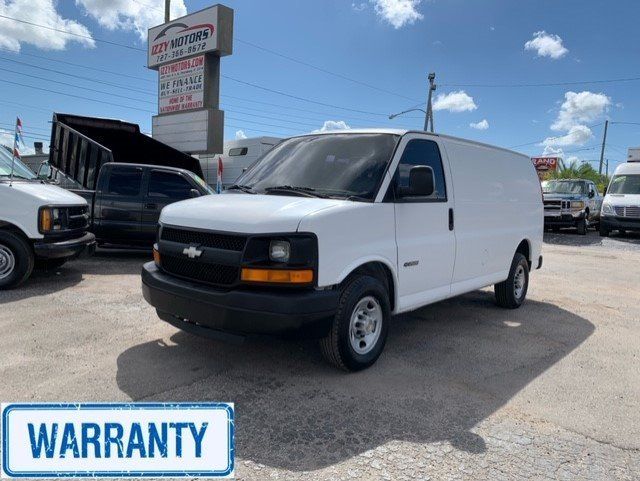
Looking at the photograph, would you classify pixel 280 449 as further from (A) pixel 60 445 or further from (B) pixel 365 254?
(B) pixel 365 254

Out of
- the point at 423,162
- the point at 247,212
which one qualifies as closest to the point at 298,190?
the point at 247,212

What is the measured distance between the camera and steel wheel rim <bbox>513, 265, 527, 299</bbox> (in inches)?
260

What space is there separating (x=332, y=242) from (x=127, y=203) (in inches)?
258

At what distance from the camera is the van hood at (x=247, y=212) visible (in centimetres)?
353

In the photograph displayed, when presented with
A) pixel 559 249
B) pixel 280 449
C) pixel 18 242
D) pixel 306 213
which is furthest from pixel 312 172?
pixel 559 249

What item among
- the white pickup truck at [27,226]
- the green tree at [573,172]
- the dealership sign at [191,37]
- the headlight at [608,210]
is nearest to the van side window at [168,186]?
the white pickup truck at [27,226]

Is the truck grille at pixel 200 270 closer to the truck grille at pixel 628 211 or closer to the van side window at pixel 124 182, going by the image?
the van side window at pixel 124 182

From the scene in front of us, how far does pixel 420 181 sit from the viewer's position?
4.21 m

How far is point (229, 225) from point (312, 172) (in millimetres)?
1112

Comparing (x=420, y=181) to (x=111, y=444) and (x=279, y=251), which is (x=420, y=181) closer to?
(x=279, y=251)

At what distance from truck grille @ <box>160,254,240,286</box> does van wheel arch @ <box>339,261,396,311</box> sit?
87 centimetres

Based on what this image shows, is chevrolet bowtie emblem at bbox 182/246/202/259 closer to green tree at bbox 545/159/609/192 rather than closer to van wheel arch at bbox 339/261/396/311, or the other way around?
van wheel arch at bbox 339/261/396/311

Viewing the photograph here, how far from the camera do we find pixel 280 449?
2.92 meters

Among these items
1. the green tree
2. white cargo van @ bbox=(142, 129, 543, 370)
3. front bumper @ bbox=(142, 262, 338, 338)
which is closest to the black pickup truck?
white cargo van @ bbox=(142, 129, 543, 370)
